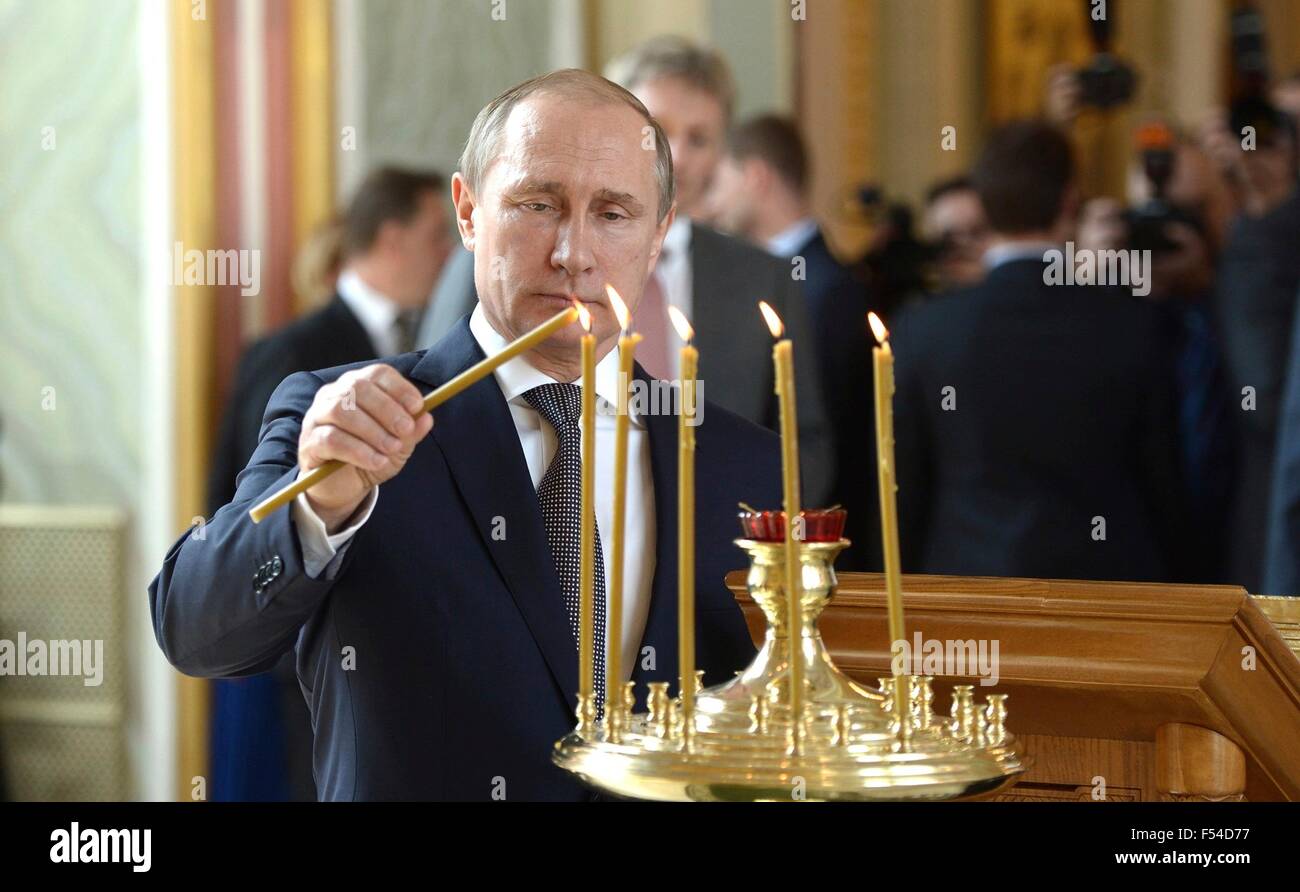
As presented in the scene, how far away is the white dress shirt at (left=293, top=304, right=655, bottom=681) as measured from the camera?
1638mm

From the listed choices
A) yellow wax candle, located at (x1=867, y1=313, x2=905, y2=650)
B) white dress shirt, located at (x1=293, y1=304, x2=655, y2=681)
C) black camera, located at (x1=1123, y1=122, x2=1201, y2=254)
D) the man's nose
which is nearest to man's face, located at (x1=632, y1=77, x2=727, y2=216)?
black camera, located at (x1=1123, y1=122, x2=1201, y2=254)

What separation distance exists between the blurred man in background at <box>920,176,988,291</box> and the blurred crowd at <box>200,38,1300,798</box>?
2.54 feet

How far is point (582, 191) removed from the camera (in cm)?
161

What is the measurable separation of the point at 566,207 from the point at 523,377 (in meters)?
0.17

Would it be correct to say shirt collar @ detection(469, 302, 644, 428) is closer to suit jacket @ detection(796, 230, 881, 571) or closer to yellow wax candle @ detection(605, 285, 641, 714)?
yellow wax candle @ detection(605, 285, 641, 714)

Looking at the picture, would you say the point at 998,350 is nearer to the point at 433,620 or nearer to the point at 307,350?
the point at 307,350

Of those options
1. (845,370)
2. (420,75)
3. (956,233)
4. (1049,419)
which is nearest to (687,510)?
(1049,419)

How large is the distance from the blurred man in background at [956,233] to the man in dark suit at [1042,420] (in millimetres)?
1655

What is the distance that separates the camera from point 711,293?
333 centimetres

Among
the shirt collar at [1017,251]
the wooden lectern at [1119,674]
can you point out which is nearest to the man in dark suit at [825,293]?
the shirt collar at [1017,251]

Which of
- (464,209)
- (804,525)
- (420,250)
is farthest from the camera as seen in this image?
(420,250)

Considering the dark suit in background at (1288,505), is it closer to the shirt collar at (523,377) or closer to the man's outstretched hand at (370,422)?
the shirt collar at (523,377)

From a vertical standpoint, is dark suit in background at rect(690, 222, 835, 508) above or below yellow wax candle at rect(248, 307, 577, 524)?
above
